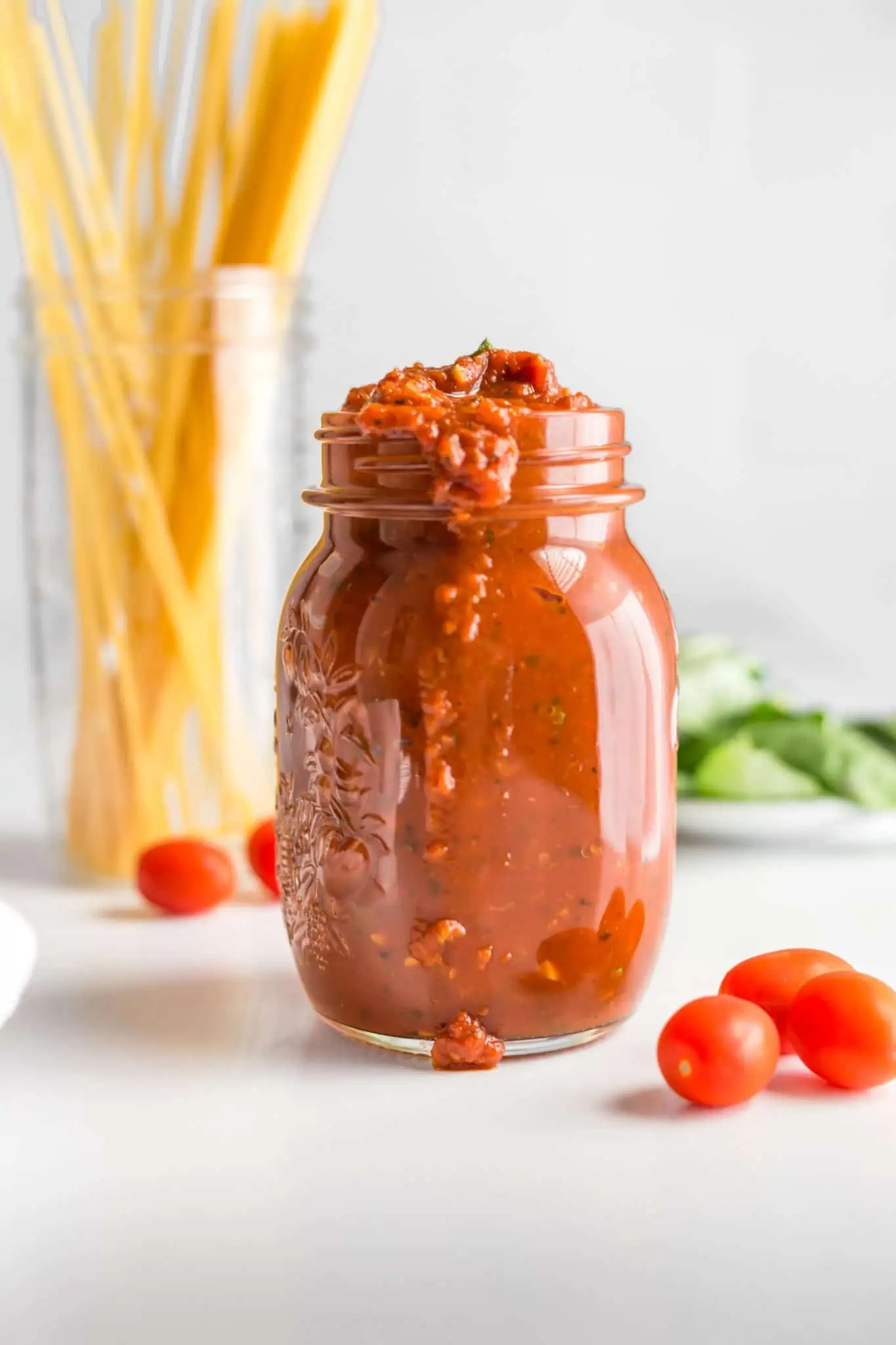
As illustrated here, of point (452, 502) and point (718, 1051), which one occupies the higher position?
point (452, 502)

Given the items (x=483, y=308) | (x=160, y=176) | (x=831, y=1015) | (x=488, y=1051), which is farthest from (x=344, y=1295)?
(x=483, y=308)

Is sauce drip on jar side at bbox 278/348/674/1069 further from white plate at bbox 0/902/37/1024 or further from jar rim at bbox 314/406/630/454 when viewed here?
white plate at bbox 0/902/37/1024

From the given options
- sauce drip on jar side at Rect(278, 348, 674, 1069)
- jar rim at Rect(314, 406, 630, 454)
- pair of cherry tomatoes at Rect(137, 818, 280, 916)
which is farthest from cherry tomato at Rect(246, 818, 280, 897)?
jar rim at Rect(314, 406, 630, 454)

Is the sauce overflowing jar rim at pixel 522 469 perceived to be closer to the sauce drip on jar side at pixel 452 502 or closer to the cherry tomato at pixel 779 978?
the sauce drip on jar side at pixel 452 502

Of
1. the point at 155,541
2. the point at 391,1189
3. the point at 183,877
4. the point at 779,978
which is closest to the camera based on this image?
the point at 391,1189

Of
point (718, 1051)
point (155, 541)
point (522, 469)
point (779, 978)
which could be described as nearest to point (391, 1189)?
point (718, 1051)

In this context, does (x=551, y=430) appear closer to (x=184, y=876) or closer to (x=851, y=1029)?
(x=851, y=1029)

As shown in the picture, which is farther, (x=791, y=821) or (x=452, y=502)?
(x=791, y=821)
